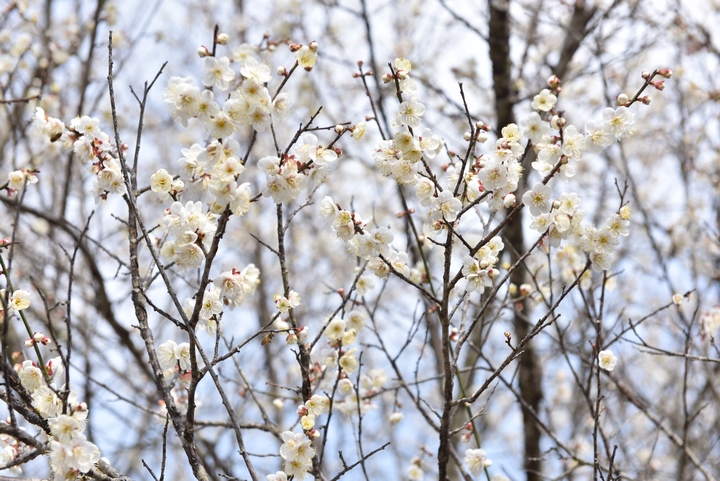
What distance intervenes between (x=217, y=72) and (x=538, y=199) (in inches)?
44.4

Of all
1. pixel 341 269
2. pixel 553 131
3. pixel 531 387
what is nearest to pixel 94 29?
pixel 553 131

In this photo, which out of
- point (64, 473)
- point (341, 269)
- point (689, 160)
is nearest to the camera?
point (64, 473)

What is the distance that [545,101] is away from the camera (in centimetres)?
229

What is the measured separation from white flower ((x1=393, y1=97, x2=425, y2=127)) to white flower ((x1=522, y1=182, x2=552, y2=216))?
1.47 ft

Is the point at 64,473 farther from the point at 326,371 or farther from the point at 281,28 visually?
the point at 281,28

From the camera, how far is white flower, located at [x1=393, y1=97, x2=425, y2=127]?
1.98 m

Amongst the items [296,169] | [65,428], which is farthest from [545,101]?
[65,428]

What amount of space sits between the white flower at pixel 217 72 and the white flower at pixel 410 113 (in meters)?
0.55

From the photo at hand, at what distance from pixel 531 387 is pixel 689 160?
3.29 meters

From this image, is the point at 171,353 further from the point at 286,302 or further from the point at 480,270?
the point at 480,270

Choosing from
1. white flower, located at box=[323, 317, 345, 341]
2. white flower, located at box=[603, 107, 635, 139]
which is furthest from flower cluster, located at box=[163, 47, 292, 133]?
white flower, located at box=[603, 107, 635, 139]

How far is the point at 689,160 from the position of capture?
20.1 feet

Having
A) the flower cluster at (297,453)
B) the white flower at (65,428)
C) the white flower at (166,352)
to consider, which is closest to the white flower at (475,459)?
the flower cluster at (297,453)

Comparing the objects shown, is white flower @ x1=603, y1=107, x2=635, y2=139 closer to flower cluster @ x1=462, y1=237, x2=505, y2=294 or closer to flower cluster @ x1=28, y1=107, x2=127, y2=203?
flower cluster @ x1=462, y1=237, x2=505, y2=294
